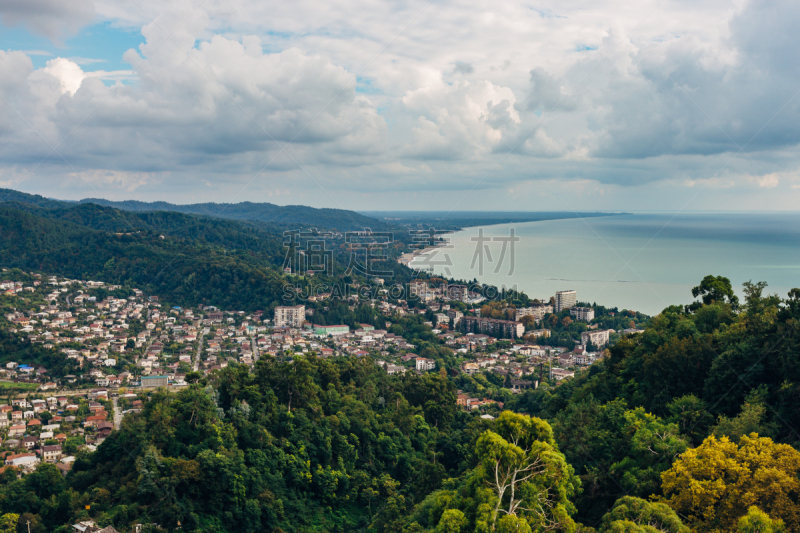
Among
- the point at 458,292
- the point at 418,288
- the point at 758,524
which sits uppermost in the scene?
the point at 758,524

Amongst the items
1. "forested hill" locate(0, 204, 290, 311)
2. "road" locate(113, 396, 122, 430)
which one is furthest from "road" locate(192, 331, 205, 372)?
"forested hill" locate(0, 204, 290, 311)

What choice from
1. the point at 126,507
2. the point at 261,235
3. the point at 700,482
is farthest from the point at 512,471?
the point at 261,235

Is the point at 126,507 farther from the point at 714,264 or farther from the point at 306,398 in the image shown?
the point at 714,264

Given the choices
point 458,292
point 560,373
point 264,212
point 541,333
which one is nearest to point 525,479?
point 560,373

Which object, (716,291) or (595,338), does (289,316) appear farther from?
(716,291)

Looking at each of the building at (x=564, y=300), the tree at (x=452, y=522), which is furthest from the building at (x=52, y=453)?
the building at (x=564, y=300)

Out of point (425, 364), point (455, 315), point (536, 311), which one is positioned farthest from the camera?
point (455, 315)

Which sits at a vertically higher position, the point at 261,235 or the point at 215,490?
the point at 261,235
